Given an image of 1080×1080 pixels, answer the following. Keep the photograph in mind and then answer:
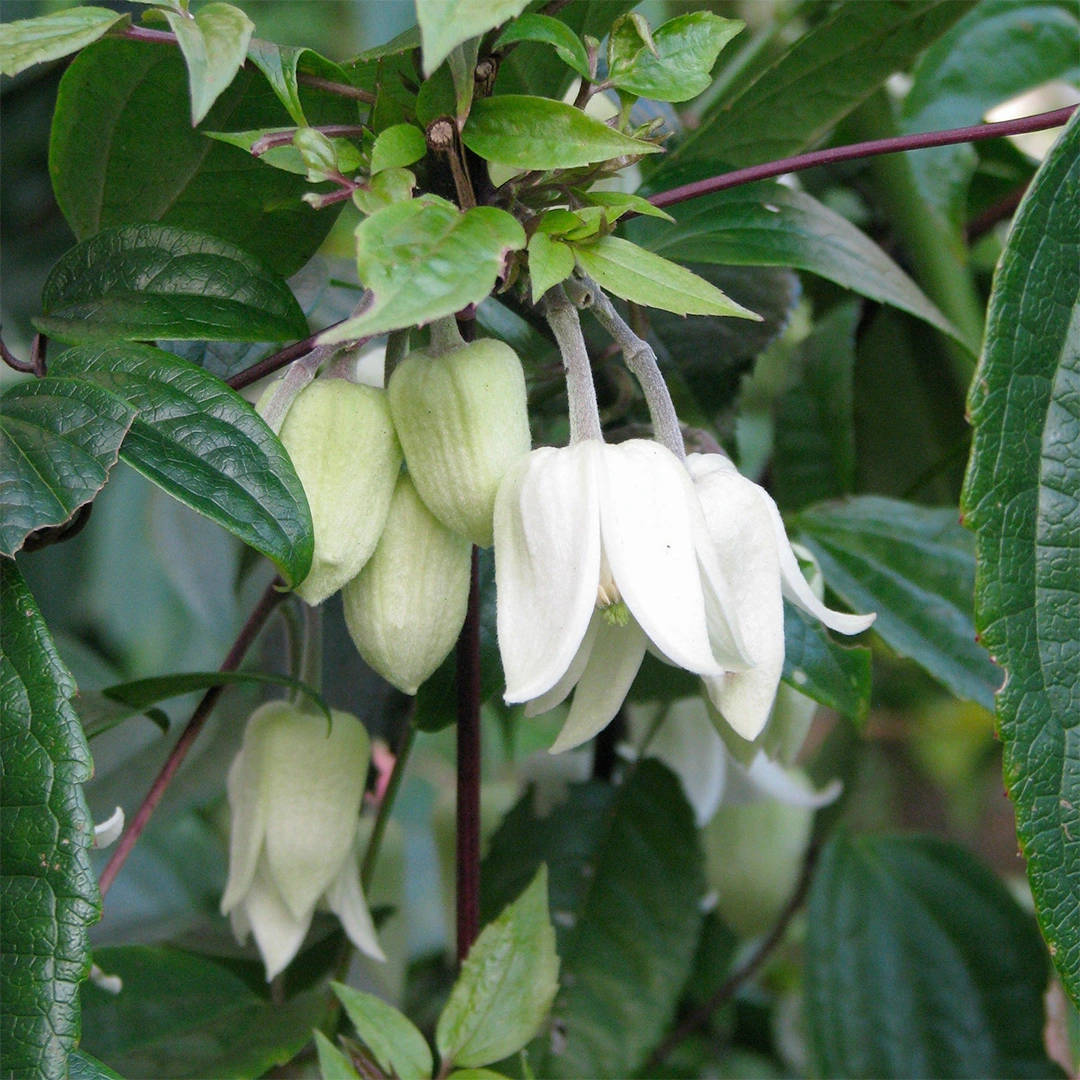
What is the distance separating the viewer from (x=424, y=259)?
28cm

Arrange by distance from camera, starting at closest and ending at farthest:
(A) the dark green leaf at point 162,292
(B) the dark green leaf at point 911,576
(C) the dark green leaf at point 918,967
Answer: (A) the dark green leaf at point 162,292
(B) the dark green leaf at point 911,576
(C) the dark green leaf at point 918,967

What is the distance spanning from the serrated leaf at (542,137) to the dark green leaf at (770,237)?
0.38 feet

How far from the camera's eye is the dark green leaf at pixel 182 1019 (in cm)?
47

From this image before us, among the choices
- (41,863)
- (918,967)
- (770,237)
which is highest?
(770,237)

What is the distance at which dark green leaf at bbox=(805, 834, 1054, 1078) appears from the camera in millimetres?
720

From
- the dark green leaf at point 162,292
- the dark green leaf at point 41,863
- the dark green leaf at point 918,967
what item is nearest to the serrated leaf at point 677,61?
the dark green leaf at point 162,292

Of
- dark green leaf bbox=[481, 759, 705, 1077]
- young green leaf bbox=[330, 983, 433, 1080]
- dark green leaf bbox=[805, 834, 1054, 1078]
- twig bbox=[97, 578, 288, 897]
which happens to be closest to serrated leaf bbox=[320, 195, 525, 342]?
twig bbox=[97, 578, 288, 897]

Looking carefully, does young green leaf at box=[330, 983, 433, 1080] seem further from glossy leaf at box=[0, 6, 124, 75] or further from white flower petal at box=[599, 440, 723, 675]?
glossy leaf at box=[0, 6, 124, 75]

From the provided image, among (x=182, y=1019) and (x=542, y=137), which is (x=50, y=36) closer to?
(x=542, y=137)

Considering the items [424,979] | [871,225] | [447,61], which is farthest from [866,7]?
[424,979]

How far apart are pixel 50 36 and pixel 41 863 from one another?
0.23 metres

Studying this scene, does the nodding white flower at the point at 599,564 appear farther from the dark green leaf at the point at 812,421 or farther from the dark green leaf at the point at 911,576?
the dark green leaf at the point at 812,421

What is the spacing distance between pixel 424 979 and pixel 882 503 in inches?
19.7

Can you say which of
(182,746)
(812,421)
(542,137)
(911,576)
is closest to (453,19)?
(542,137)
